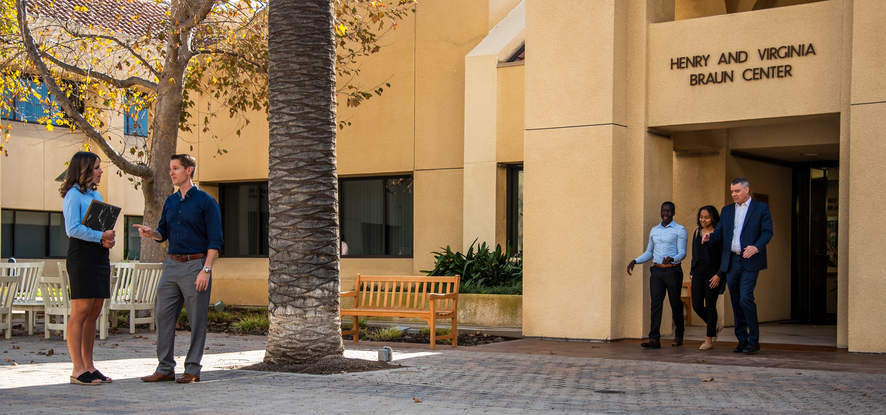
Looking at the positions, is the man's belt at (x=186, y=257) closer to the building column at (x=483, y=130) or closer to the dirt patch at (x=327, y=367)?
the dirt patch at (x=327, y=367)

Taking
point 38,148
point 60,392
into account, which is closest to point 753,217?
point 60,392

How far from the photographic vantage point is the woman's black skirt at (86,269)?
8102mm

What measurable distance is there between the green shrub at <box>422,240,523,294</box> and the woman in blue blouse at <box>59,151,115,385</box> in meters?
8.19

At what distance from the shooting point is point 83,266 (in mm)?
8141

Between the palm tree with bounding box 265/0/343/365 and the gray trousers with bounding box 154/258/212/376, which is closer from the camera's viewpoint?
the gray trousers with bounding box 154/258/212/376

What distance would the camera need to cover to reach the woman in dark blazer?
1172 centimetres

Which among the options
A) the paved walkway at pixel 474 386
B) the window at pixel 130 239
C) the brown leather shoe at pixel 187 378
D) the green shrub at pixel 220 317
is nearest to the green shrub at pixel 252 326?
the green shrub at pixel 220 317

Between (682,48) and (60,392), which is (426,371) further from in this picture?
(682,48)

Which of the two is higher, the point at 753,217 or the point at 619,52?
the point at 619,52

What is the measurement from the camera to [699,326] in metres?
15.9

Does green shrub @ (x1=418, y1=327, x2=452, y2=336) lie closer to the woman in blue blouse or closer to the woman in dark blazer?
the woman in dark blazer

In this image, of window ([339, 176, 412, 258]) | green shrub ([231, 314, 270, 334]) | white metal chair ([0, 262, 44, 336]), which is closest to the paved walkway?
white metal chair ([0, 262, 44, 336])

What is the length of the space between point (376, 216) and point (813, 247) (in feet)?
27.0

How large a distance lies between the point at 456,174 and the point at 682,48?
624 cm
